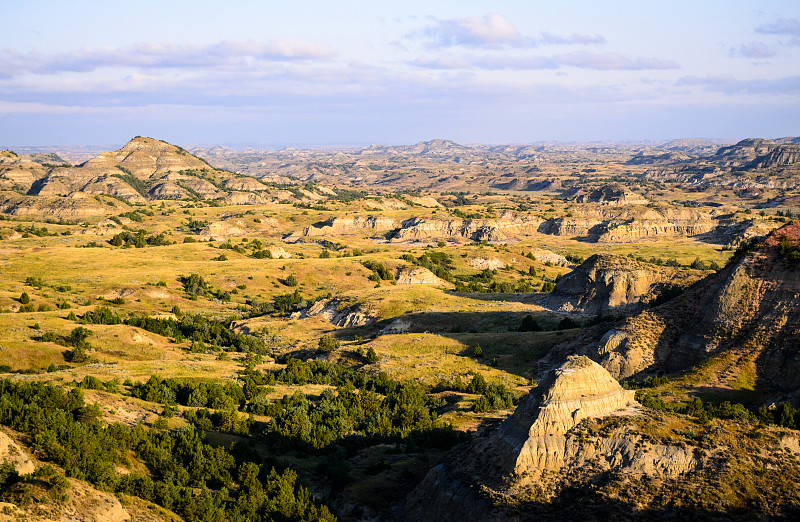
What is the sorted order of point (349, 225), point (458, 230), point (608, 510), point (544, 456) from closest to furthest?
point (608, 510) → point (544, 456) → point (458, 230) → point (349, 225)

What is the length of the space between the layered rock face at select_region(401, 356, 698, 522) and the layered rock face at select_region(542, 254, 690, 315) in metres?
46.4

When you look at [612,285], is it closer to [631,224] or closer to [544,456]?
[544,456]

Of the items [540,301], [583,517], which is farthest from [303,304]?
[583,517]

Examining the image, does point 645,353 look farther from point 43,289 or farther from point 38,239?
point 38,239

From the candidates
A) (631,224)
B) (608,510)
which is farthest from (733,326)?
(631,224)

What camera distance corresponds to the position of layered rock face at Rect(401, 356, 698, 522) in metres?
23.5

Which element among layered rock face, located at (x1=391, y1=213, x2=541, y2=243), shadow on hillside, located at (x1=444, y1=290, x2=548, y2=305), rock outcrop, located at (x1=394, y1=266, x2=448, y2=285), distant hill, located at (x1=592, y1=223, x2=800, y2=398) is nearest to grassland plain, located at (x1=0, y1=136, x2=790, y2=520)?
shadow on hillside, located at (x1=444, y1=290, x2=548, y2=305)

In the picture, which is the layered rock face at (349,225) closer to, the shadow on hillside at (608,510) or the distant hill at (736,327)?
the distant hill at (736,327)

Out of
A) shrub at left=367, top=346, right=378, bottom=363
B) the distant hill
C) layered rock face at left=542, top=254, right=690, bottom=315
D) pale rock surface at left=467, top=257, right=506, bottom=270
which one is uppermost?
the distant hill

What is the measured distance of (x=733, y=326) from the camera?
38094 mm

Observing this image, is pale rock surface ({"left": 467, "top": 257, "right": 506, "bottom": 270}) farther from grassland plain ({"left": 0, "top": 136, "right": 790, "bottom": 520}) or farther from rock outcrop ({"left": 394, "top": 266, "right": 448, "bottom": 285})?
rock outcrop ({"left": 394, "top": 266, "right": 448, "bottom": 285})

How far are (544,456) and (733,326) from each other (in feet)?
67.2

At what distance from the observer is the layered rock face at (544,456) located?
77.2 ft

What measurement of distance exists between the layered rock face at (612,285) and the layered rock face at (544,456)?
46.4 meters
